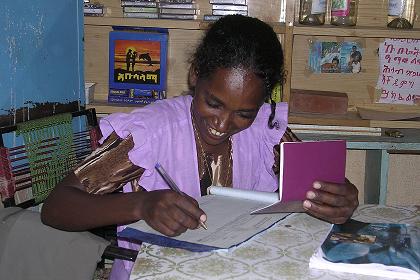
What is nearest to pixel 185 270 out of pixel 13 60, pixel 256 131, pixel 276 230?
pixel 276 230

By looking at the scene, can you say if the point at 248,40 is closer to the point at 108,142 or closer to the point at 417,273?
the point at 108,142

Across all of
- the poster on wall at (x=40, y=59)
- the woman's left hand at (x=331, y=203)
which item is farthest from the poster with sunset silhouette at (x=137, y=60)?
the woman's left hand at (x=331, y=203)

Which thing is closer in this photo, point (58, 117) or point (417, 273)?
point (417, 273)

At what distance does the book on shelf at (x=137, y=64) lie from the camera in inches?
92.2

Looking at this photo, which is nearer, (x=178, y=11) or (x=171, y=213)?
(x=171, y=213)

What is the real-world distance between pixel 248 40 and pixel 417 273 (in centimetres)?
64

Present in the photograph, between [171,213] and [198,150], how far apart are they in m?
0.44

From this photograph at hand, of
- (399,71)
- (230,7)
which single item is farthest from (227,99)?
(399,71)

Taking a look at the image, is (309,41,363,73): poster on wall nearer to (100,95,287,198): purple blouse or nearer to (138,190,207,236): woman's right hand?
(100,95,287,198): purple blouse

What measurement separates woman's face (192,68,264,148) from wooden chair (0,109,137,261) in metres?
0.51

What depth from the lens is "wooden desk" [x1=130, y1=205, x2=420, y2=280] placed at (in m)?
0.87

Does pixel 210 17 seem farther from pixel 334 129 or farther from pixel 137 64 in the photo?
pixel 334 129

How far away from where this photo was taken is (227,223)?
1041 mm

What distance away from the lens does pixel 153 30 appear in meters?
2.35
